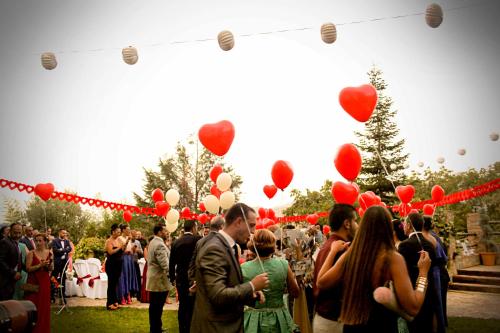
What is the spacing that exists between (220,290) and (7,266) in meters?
4.31

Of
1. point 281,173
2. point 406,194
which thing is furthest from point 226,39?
point 406,194

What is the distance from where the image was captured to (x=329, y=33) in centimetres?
626

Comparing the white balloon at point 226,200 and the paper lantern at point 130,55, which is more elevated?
the paper lantern at point 130,55

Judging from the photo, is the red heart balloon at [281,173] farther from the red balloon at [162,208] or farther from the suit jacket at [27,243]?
the suit jacket at [27,243]

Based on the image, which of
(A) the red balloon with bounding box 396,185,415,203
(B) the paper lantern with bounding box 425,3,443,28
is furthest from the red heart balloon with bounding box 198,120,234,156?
(A) the red balloon with bounding box 396,185,415,203

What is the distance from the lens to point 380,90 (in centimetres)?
3409

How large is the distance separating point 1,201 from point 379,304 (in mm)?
43749

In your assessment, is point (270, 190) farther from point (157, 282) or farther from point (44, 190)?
point (44, 190)

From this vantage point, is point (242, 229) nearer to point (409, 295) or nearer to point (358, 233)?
point (358, 233)

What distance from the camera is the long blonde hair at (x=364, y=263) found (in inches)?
93.0

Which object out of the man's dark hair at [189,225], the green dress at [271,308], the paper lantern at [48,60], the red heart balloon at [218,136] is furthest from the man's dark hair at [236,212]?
the paper lantern at [48,60]

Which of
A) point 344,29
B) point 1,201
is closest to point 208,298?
point 344,29

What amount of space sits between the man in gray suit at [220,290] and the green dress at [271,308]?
2.12ft

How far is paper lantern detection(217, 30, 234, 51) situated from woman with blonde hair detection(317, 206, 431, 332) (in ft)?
14.6
